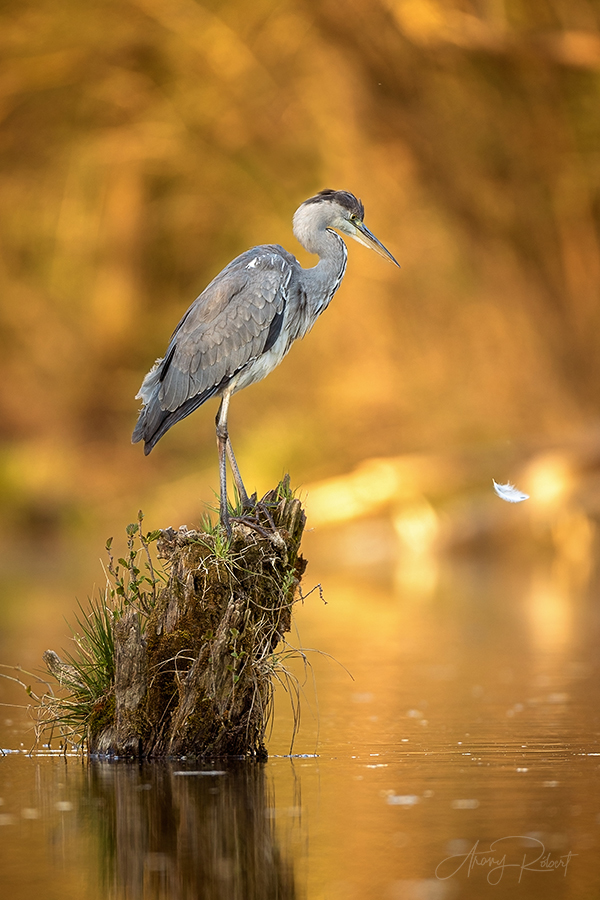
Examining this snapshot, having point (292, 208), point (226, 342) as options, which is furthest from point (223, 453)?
point (292, 208)

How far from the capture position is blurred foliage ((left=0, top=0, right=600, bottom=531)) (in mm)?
20141

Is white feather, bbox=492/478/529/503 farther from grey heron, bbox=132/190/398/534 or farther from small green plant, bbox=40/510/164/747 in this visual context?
small green plant, bbox=40/510/164/747

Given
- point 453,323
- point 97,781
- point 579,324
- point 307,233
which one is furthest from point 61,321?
point 97,781

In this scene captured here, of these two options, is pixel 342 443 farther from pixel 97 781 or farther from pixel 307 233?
pixel 97 781

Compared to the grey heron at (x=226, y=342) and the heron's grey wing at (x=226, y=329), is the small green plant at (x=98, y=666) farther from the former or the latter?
the heron's grey wing at (x=226, y=329)

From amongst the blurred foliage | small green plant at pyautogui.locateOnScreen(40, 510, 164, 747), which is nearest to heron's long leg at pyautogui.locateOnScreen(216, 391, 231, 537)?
small green plant at pyautogui.locateOnScreen(40, 510, 164, 747)

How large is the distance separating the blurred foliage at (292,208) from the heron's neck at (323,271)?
34.5 ft

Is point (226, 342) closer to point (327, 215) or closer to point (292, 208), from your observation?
point (327, 215)

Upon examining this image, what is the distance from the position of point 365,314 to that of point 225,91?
494 cm

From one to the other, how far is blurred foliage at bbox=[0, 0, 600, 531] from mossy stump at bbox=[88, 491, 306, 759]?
41.5 feet

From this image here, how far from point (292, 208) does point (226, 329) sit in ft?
54.1

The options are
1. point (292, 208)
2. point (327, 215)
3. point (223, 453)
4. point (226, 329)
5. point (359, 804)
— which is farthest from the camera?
point (292, 208)

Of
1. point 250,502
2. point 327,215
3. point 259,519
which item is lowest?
point 259,519

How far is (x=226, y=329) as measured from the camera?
699 centimetres
